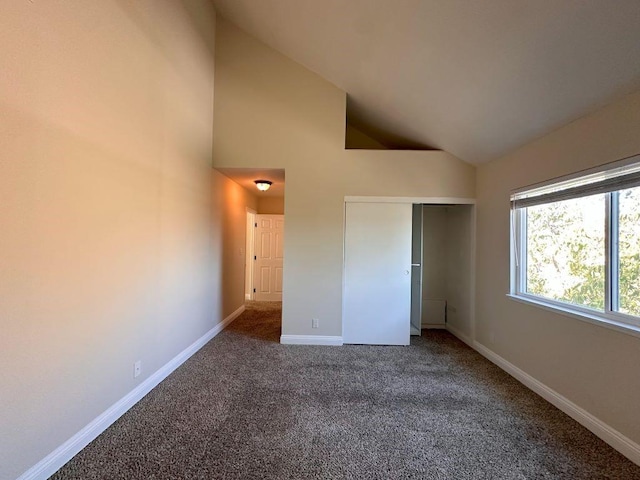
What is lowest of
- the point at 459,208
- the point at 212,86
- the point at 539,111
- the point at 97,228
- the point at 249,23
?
the point at 97,228

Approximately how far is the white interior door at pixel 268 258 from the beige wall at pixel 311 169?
2893 millimetres

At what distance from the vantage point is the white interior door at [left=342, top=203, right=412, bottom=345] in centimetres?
383

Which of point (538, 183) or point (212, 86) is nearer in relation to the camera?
point (538, 183)

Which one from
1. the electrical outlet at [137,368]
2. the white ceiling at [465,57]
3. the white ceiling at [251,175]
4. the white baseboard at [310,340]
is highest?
the white ceiling at [465,57]

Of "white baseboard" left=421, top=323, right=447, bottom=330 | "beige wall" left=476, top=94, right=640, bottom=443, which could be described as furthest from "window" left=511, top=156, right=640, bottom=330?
"white baseboard" left=421, top=323, right=447, bottom=330

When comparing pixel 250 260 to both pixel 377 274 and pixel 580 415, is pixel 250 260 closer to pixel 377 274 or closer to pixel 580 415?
pixel 377 274

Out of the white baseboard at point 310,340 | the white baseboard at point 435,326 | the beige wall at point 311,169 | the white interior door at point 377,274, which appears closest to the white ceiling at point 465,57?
the beige wall at point 311,169

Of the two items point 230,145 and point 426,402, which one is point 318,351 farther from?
point 230,145

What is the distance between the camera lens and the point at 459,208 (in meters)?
4.21

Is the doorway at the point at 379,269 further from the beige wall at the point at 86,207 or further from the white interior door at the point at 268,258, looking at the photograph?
the white interior door at the point at 268,258

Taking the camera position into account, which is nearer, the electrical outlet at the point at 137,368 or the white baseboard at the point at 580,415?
the white baseboard at the point at 580,415

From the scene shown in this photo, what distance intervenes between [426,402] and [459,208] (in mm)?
2745

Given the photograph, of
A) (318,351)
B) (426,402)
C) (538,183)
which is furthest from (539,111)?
(318,351)

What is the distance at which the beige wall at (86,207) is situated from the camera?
1447 millimetres
